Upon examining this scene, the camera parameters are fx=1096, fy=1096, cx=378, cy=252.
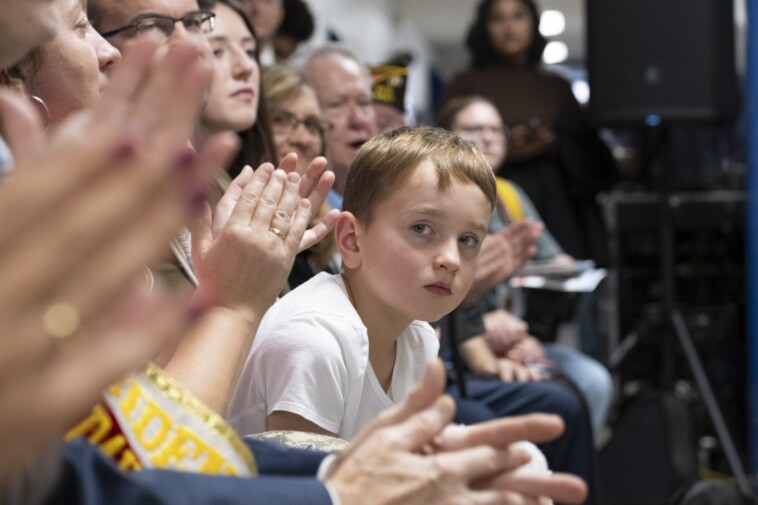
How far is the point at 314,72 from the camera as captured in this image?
3088mm

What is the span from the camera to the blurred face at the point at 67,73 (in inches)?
54.9

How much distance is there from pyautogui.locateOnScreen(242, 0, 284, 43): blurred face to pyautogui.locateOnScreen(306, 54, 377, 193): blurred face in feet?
1.55

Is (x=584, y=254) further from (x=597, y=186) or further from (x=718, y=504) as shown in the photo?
(x=718, y=504)

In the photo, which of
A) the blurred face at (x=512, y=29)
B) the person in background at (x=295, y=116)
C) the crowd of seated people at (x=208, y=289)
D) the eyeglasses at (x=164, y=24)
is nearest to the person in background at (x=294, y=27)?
the blurred face at (x=512, y=29)

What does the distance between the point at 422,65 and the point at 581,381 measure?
1192cm

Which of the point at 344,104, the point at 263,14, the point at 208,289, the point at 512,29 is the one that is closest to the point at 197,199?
the point at 208,289

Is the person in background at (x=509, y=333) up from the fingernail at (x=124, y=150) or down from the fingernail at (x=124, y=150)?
down

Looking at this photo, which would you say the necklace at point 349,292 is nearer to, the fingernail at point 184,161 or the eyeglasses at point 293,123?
the eyeglasses at point 293,123

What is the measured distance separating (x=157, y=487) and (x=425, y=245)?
851mm

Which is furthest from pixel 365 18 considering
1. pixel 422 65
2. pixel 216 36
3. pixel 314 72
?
pixel 216 36

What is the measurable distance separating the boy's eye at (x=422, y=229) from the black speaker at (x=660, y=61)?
9.42 feet

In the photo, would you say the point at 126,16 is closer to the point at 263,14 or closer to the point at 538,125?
the point at 263,14

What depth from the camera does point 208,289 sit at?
124cm

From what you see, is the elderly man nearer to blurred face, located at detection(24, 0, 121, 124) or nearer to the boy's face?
the boy's face
